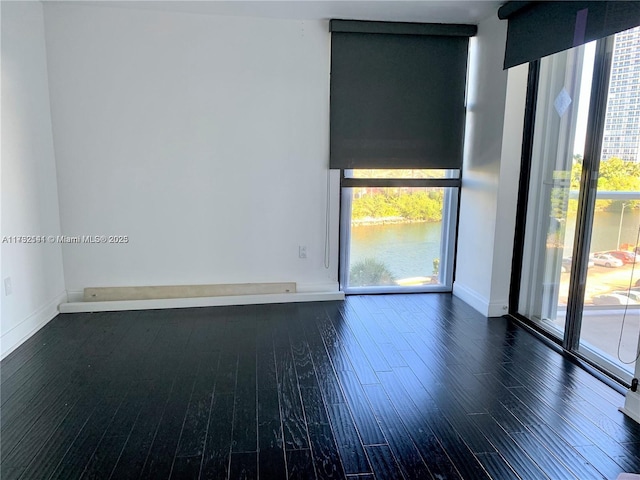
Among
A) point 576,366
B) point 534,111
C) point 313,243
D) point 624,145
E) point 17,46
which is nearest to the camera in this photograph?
point 624,145

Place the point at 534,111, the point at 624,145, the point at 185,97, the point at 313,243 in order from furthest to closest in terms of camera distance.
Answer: the point at 313,243 → the point at 185,97 → the point at 534,111 → the point at 624,145

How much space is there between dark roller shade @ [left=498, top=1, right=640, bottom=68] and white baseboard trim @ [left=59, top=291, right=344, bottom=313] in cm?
240

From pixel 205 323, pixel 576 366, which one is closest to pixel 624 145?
pixel 576 366

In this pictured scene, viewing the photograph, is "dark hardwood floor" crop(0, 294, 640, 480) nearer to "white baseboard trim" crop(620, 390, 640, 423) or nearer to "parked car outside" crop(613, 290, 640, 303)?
"white baseboard trim" crop(620, 390, 640, 423)

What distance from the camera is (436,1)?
327cm

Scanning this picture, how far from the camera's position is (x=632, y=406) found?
7.65 ft

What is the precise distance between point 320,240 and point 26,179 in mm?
2304

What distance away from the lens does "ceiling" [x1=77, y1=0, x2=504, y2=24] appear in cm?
334

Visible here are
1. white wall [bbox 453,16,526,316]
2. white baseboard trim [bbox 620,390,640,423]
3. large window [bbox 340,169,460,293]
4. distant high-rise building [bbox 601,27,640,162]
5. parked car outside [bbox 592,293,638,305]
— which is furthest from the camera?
Answer: large window [bbox 340,169,460,293]

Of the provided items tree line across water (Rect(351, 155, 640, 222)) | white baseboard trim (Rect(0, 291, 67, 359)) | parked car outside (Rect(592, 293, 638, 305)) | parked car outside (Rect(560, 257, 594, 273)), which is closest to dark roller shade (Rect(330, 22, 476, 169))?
tree line across water (Rect(351, 155, 640, 222))

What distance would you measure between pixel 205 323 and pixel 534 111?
2.98 metres

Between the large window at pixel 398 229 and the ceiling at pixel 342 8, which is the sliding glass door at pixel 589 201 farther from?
the large window at pixel 398 229

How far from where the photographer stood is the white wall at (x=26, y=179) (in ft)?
9.83

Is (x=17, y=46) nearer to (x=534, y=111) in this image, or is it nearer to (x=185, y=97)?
(x=185, y=97)
